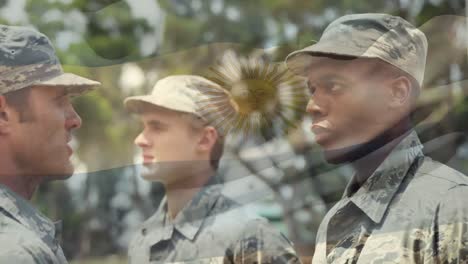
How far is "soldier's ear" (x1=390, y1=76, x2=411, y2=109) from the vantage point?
2084 mm

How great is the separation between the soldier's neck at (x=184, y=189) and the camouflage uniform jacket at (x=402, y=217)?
0.32 meters

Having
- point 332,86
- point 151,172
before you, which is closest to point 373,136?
point 332,86

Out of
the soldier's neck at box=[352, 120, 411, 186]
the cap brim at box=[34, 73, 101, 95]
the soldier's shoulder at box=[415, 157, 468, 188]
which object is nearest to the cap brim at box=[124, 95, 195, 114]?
the cap brim at box=[34, 73, 101, 95]

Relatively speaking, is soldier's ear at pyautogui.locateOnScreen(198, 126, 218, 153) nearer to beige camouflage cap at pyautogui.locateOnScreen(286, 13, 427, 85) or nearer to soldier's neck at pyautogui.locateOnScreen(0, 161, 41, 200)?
beige camouflage cap at pyautogui.locateOnScreen(286, 13, 427, 85)

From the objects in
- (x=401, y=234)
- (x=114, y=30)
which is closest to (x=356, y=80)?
(x=401, y=234)

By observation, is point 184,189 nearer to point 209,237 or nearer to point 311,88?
point 209,237

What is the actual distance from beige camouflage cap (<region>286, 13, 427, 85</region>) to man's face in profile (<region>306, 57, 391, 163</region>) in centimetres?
3

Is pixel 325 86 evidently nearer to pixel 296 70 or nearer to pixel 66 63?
pixel 296 70

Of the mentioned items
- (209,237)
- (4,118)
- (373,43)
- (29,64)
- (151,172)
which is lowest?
(209,237)

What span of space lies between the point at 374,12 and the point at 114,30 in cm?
68

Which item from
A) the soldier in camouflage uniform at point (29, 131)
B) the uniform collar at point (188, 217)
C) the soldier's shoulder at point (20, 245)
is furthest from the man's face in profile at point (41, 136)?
the uniform collar at point (188, 217)

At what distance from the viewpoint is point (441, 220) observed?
2.01m

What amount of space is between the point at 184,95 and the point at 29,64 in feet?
1.28

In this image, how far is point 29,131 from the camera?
2.12m
